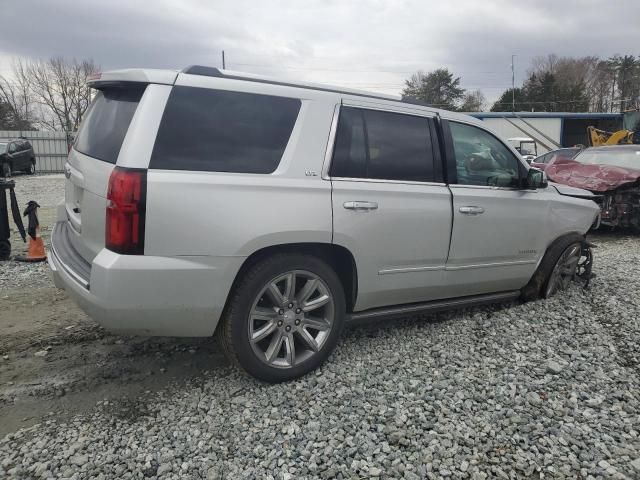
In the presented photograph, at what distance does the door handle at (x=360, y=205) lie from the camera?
10.7 ft

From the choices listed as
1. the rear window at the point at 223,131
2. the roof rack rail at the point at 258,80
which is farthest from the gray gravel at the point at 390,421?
the roof rack rail at the point at 258,80

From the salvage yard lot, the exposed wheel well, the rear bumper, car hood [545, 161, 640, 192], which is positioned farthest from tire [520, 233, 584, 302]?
car hood [545, 161, 640, 192]

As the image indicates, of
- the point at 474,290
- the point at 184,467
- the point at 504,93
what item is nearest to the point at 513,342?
the point at 474,290

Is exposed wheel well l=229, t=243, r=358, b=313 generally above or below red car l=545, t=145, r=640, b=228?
below

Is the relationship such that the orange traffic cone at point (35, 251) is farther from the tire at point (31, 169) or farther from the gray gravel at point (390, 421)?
the tire at point (31, 169)

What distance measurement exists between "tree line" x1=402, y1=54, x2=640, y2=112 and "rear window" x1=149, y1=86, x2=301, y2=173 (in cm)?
5581

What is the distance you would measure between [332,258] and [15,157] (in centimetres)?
2153

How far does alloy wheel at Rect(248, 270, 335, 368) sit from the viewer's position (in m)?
3.13

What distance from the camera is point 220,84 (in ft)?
9.82

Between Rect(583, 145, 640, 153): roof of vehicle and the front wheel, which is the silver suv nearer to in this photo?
the front wheel

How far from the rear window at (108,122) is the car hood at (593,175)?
27.0 feet

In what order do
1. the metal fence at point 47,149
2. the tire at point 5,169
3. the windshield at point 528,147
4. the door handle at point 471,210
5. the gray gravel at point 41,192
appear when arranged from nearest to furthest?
the door handle at point 471,210, the gray gravel at point 41,192, the tire at point 5,169, the metal fence at point 47,149, the windshield at point 528,147

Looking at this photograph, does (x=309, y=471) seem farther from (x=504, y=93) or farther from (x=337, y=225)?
(x=504, y=93)

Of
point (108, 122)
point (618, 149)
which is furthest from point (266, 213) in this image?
point (618, 149)
